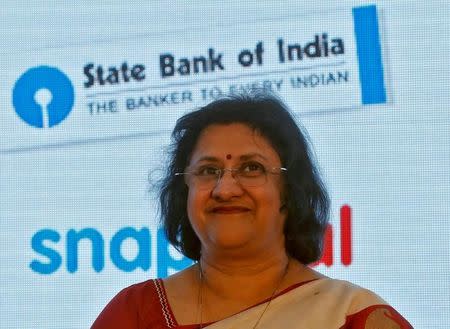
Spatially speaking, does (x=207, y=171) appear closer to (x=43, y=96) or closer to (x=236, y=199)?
(x=236, y=199)

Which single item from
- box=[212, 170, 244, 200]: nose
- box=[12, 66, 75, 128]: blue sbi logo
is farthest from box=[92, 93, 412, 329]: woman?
box=[12, 66, 75, 128]: blue sbi logo

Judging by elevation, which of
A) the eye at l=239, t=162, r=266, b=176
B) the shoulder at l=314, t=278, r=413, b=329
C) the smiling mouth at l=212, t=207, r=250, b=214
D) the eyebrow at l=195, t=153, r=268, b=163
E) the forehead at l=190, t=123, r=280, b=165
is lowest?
the shoulder at l=314, t=278, r=413, b=329

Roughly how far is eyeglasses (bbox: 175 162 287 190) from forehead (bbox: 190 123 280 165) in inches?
0.7

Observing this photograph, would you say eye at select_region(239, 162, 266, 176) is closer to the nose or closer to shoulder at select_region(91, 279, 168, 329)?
the nose

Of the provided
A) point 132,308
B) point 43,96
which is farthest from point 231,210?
point 43,96

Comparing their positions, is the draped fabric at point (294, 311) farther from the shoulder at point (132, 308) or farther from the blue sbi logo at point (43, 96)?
the blue sbi logo at point (43, 96)

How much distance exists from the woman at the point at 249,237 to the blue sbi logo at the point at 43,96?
47.1 inches

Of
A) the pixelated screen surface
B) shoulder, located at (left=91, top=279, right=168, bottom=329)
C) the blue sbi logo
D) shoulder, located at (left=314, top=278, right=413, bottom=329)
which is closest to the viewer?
shoulder, located at (left=314, top=278, right=413, bottom=329)

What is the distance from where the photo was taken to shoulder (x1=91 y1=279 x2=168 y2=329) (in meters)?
1.62

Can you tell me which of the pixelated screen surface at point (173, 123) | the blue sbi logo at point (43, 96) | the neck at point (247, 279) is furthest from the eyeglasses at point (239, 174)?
the blue sbi logo at point (43, 96)

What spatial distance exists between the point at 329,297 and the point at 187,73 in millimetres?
1329

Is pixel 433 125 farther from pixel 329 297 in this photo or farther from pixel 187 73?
pixel 329 297

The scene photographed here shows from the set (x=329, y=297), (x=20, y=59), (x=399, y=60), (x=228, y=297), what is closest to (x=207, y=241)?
(x=228, y=297)

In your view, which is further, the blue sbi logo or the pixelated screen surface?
the blue sbi logo
